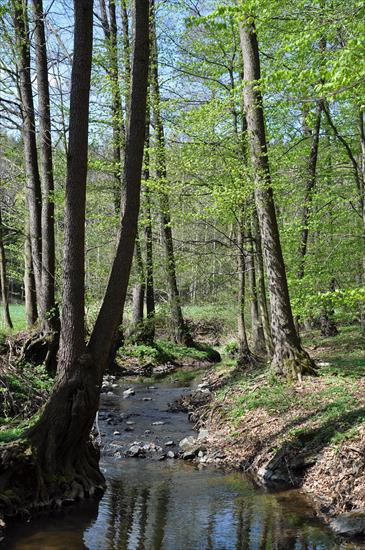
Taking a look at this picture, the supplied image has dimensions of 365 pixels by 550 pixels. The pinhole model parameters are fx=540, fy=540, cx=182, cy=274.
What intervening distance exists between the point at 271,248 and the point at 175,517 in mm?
6171

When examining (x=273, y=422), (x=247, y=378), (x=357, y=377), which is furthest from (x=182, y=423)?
(x=357, y=377)

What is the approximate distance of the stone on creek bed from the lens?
5.83m

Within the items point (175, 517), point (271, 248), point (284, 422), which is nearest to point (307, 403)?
point (284, 422)

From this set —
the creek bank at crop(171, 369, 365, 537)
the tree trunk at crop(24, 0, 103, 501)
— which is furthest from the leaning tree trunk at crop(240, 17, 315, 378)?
the tree trunk at crop(24, 0, 103, 501)

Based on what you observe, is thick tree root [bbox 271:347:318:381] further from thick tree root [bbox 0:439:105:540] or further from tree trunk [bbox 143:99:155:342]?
tree trunk [bbox 143:99:155:342]

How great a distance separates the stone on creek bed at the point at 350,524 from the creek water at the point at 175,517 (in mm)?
149

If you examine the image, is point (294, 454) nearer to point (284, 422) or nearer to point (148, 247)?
point (284, 422)

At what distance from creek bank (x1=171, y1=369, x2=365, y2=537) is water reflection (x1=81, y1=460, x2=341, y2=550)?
32 centimetres

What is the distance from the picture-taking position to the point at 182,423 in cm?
1156

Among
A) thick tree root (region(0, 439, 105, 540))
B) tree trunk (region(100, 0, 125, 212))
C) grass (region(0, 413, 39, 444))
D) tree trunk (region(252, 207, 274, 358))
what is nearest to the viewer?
thick tree root (region(0, 439, 105, 540))

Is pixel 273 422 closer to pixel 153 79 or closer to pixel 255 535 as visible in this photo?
pixel 255 535

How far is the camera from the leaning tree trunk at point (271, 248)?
1103cm

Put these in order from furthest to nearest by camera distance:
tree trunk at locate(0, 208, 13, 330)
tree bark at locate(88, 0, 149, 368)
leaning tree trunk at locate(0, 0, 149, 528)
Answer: tree trunk at locate(0, 208, 13, 330)
tree bark at locate(88, 0, 149, 368)
leaning tree trunk at locate(0, 0, 149, 528)

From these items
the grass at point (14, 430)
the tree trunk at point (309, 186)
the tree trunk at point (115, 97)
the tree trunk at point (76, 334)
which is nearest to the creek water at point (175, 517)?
the tree trunk at point (76, 334)
